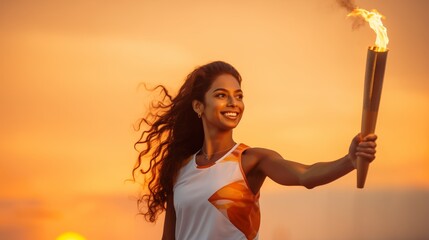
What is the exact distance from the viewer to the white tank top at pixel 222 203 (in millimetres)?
2062

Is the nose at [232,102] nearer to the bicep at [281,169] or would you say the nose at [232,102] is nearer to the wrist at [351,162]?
the bicep at [281,169]

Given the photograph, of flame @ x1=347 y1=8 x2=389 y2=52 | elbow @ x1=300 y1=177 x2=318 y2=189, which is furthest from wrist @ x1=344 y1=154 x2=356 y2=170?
flame @ x1=347 y1=8 x2=389 y2=52

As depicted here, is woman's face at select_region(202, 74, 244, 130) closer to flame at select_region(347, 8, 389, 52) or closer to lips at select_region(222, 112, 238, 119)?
lips at select_region(222, 112, 238, 119)

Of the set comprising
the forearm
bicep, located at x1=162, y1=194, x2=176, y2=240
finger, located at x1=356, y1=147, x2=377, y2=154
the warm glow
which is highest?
finger, located at x1=356, y1=147, x2=377, y2=154

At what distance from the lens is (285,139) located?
12.5 feet

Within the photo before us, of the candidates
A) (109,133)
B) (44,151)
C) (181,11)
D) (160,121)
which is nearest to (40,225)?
(44,151)

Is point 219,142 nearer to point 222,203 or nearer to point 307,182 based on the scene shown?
point 222,203

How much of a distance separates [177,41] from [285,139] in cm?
89

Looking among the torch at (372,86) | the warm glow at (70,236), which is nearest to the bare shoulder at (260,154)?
the torch at (372,86)

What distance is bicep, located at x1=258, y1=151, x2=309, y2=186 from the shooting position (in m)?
1.90

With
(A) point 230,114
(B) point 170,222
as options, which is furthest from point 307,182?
(B) point 170,222

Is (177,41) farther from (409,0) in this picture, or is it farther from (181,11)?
(409,0)

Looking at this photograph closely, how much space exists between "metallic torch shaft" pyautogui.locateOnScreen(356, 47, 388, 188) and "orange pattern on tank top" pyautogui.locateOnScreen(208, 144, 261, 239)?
0.53 metres

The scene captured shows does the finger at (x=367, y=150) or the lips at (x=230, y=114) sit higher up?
the lips at (x=230, y=114)
